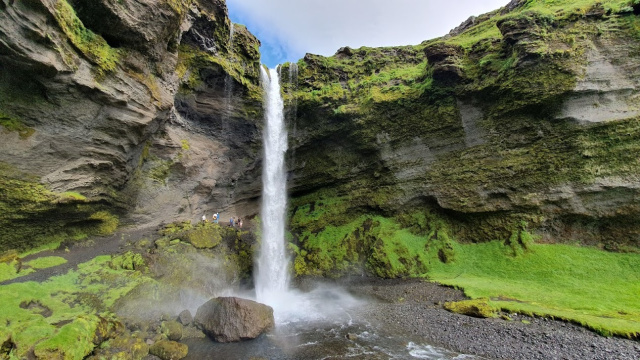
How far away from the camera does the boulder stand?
12273 millimetres

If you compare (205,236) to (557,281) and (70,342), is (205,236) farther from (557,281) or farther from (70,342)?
(557,281)

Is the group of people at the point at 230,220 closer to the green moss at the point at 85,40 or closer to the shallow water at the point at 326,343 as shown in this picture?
the shallow water at the point at 326,343

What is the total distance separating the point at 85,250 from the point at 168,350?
928 cm

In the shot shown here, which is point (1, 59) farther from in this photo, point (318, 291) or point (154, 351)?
point (318, 291)

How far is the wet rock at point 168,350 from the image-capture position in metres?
10.7

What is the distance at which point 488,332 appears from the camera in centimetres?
1184

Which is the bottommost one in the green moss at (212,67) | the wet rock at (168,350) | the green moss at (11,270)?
the wet rock at (168,350)

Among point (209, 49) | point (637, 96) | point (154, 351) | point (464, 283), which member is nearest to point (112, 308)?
point (154, 351)

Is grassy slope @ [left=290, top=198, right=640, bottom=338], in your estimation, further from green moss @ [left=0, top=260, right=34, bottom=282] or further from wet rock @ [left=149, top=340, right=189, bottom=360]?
green moss @ [left=0, top=260, right=34, bottom=282]

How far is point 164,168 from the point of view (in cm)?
2009

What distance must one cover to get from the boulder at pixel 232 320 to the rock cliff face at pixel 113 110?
907 cm

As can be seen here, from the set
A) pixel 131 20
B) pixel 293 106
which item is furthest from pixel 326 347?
pixel 293 106

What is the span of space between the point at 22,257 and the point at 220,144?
12938 millimetres

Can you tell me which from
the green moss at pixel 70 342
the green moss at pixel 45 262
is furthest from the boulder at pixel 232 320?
the green moss at pixel 45 262
